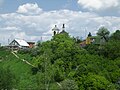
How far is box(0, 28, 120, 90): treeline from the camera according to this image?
1810 inches

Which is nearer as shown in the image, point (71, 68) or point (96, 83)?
point (96, 83)

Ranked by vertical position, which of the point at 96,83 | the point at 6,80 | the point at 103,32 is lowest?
the point at 96,83

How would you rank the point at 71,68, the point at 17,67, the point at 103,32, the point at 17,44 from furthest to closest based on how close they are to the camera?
the point at 17,44 < the point at 103,32 < the point at 17,67 < the point at 71,68

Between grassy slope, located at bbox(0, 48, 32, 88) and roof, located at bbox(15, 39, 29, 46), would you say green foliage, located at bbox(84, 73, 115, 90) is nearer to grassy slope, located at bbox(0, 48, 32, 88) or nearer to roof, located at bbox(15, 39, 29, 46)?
grassy slope, located at bbox(0, 48, 32, 88)

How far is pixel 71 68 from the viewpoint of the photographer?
54938mm

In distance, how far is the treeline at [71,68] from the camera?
46.0 metres

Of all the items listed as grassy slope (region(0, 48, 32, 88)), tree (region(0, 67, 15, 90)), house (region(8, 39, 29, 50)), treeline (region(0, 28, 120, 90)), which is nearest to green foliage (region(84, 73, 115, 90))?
treeline (region(0, 28, 120, 90))

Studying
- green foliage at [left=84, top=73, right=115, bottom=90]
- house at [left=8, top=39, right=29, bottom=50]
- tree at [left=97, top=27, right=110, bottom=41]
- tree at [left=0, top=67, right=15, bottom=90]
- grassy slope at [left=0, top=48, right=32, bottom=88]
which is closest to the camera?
tree at [left=0, top=67, right=15, bottom=90]

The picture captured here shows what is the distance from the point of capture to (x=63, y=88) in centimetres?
4272

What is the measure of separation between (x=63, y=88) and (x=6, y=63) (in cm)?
2837

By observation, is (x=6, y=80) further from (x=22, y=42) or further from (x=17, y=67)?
(x=22, y=42)

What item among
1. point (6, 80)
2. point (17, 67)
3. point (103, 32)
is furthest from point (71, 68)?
point (103, 32)

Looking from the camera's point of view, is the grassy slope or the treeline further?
the grassy slope

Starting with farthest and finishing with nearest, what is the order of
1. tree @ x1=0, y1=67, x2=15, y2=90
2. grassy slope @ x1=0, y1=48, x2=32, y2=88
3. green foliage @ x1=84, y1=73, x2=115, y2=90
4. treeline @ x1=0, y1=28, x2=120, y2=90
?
grassy slope @ x1=0, y1=48, x2=32, y2=88
treeline @ x1=0, y1=28, x2=120, y2=90
green foliage @ x1=84, y1=73, x2=115, y2=90
tree @ x1=0, y1=67, x2=15, y2=90
